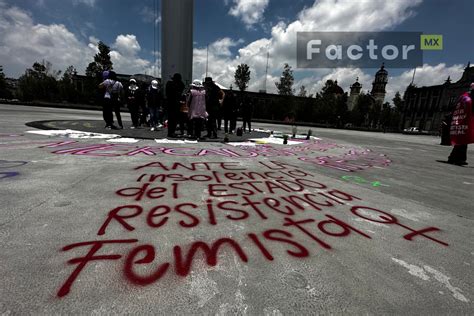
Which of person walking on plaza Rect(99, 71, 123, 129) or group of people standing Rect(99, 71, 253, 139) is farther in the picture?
person walking on plaza Rect(99, 71, 123, 129)

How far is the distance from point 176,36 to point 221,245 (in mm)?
11629

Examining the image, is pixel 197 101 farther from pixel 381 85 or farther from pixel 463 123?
pixel 381 85

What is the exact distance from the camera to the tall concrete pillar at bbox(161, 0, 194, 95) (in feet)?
35.4

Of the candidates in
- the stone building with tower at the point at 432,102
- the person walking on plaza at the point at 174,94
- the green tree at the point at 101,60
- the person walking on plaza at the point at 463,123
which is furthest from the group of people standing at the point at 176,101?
the stone building with tower at the point at 432,102

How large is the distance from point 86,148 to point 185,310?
522 cm

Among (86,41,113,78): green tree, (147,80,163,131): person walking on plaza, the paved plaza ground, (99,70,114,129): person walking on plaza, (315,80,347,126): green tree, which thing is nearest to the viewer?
the paved plaza ground

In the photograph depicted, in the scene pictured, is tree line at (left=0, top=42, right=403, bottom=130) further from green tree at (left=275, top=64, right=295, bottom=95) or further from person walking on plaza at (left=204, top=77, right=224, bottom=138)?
person walking on plaza at (left=204, top=77, right=224, bottom=138)

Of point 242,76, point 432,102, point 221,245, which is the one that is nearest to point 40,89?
point 242,76

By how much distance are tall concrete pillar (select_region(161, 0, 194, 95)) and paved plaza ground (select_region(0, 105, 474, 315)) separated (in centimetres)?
867

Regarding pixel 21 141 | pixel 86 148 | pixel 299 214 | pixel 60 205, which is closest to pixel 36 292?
pixel 60 205

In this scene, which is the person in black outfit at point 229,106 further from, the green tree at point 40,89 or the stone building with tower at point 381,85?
the stone building with tower at point 381,85

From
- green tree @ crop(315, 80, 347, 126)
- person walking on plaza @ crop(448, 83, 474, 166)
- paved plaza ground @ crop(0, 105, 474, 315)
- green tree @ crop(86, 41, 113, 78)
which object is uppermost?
green tree @ crop(86, 41, 113, 78)

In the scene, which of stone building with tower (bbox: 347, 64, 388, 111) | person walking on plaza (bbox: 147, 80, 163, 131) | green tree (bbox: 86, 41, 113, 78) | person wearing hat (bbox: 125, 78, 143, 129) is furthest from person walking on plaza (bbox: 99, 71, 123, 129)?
stone building with tower (bbox: 347, 64, 388, 111)

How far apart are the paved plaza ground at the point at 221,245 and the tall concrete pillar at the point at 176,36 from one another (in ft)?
28.5
